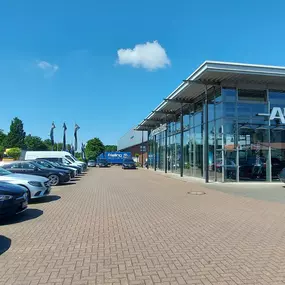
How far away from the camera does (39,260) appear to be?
16.1 feet

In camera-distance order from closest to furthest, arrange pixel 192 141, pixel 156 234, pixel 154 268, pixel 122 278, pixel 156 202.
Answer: pixel 122 278 → pixel 154 268 → pixel 156 234 → pixel 156 202 → pixel 192 141

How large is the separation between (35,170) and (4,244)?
1055 cm

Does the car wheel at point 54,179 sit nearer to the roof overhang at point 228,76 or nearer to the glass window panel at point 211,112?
the roof overhang at point 228,76

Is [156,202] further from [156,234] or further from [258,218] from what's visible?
[156,234]

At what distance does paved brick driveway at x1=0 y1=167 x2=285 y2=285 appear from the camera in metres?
4.30

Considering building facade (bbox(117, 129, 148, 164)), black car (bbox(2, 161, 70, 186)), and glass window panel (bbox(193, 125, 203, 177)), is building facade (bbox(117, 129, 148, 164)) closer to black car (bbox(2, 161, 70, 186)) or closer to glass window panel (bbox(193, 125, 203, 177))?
glass window panel (bbox(193, 125, 203, 177))

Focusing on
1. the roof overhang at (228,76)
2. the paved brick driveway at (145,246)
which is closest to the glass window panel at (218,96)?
the roof overhang at (228,76)

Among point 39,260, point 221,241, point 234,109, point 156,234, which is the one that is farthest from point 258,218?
point 234,109

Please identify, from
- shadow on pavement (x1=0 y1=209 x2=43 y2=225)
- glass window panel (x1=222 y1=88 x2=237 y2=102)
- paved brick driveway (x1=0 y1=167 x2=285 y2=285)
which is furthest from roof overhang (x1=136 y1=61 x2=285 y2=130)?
shadow on pavement (x1=0 y1=209 x2=43 y2=225)

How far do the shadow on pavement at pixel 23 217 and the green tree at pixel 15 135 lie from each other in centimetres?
10809

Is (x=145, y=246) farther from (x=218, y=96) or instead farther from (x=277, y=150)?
(x=277, y=150)

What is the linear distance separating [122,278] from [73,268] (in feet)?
2.75

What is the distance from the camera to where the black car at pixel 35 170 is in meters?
15.6

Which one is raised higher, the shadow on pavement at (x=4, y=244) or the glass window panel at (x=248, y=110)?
the glass window panel at (x=248, y=110)
